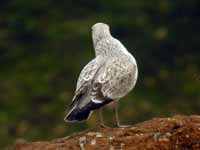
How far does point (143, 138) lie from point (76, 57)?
44.4ft

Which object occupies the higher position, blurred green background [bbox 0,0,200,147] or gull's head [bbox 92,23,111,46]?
blurred green background [bbox 0,0,200,147]

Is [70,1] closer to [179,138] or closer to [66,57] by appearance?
[66,57]

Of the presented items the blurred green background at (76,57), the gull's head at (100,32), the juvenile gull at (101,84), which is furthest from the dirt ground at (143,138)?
the blurred green background at (76,57)

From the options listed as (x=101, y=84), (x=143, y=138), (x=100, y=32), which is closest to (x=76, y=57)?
(x=100, y=32)

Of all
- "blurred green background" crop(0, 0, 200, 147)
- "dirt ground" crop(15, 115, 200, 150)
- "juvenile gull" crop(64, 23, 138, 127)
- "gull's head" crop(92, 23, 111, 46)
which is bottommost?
"dirt ground" crop(15, 115, 200, 150)

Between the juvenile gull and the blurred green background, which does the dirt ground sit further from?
the blurred green background

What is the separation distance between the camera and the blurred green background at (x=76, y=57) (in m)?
22.5

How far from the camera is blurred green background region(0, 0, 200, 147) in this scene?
73.7ft

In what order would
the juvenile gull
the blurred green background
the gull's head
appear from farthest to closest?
the blurred green background, the gull's head, the juvenile gull

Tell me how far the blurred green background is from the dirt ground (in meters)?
9.22

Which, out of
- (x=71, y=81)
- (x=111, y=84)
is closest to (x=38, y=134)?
(x=71, y=81)

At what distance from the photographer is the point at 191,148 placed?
1112 centimetres

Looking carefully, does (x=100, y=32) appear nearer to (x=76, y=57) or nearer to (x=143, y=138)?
(x=143, y=138)

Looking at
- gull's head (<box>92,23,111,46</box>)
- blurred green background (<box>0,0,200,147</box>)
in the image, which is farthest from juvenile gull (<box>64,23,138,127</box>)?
blurred green background (<box>0,0,200,147</box>)
